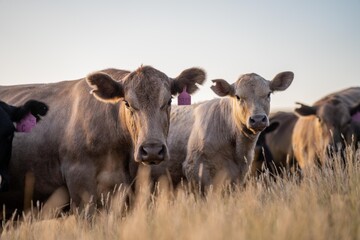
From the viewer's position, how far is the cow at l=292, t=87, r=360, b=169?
510 inches

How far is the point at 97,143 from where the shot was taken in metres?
7.46

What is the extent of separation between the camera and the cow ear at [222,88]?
387 inches

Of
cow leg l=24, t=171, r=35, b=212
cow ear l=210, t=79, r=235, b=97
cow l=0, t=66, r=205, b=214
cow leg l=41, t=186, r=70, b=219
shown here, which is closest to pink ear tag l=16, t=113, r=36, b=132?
cow l=0, t=66, r=205, b=214

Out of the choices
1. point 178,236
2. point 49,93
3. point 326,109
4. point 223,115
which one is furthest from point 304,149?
point 178,236

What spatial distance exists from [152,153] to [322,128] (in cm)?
767

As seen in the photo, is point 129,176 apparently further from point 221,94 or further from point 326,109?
point 326,109

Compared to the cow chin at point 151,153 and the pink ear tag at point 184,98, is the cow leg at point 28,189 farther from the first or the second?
the pink ear tag at point 184,98

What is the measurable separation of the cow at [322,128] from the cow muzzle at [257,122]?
3.58 meters

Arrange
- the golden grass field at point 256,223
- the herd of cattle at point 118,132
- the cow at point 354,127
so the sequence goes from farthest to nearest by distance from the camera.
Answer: the cow at point 354,127, the herd of cattle at point 118,132, the golden grass field at point 256,223

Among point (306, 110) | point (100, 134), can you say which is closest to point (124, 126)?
point (100, 134)

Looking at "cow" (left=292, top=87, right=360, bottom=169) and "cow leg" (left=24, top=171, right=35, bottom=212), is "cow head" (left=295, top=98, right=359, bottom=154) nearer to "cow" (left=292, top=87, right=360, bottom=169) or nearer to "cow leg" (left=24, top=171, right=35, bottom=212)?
"cow" (left=292, top=87, right=360, bottom=169)

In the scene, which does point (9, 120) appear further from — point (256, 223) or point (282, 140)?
point (282, 140)

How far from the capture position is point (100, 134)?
7504 millimetres

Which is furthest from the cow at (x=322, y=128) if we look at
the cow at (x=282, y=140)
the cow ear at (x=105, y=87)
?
the cow ear at (x=105, y=87)
